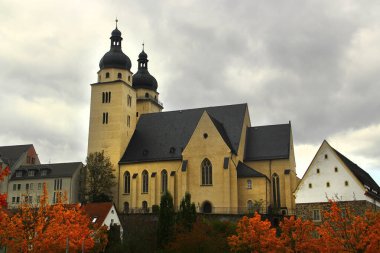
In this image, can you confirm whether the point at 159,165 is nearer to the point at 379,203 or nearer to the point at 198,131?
the point at 198,131

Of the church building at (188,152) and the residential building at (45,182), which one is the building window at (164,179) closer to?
the church building at (188,152)

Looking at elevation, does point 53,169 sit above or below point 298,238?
above

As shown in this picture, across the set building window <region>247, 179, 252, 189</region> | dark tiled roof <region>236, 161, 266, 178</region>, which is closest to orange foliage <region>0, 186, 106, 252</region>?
building window <region>247, 179, 252, 189</region>

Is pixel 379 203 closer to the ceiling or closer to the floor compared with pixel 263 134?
closer to the floor

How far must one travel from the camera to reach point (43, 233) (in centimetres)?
4138

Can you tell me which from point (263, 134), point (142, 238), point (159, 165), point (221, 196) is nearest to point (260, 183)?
point (221, 196)

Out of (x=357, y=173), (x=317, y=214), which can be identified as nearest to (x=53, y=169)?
(x=317, y=214)

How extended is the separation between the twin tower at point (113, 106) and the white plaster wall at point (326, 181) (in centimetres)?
3742

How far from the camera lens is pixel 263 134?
269 feet

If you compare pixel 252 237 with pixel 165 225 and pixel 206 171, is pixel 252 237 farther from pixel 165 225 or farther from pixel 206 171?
pixel 206 171

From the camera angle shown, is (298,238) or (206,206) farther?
(206,206)

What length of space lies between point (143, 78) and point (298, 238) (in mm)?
64234

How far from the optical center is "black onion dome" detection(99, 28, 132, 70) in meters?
87.5

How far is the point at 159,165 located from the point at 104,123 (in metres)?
11.6
